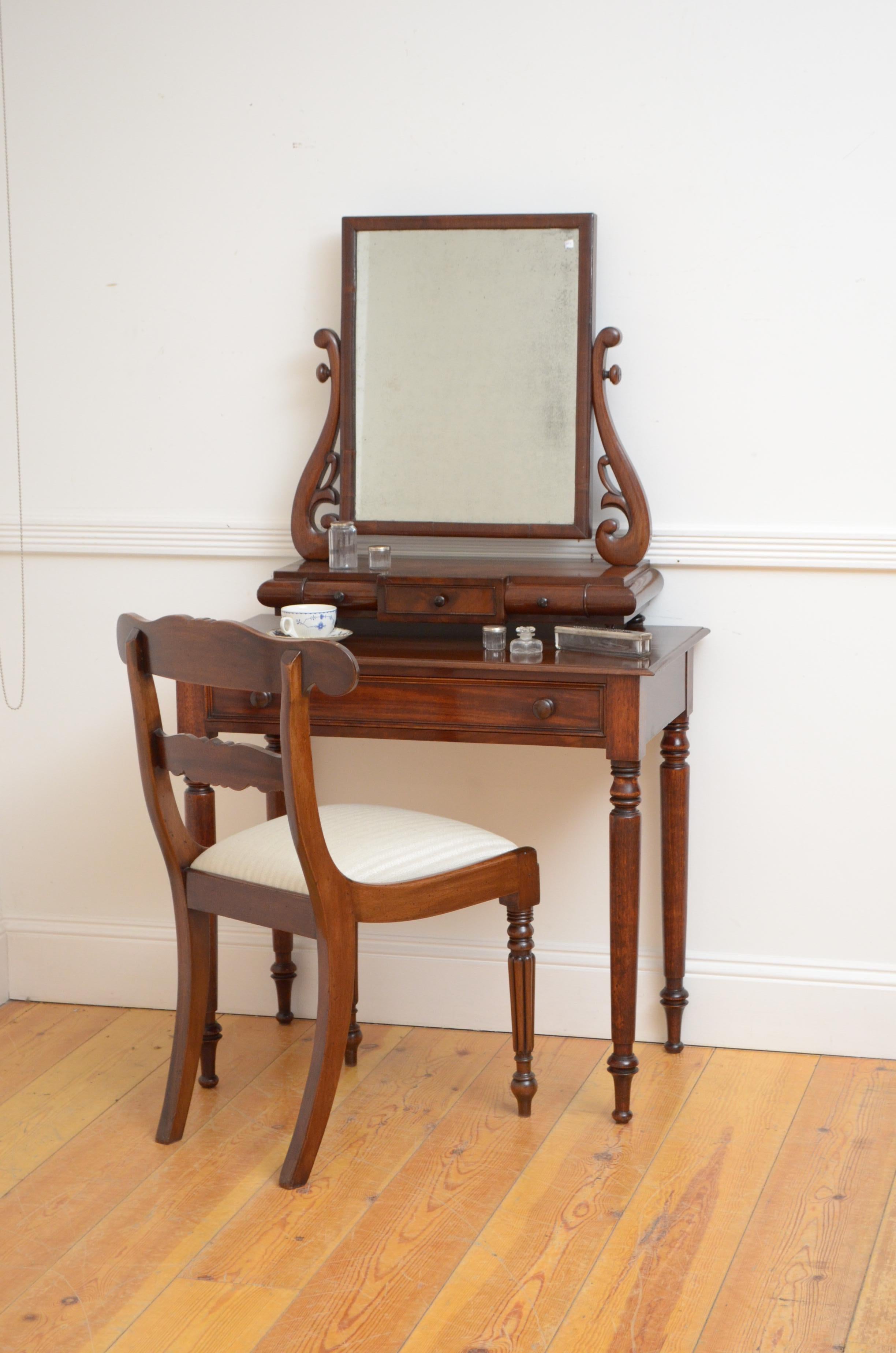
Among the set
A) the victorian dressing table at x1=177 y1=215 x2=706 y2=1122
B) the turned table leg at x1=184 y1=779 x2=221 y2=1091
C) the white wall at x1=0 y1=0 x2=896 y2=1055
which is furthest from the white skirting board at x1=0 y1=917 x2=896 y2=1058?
the turned table leg at x1=184 y1=779 x2=221 y2=1091

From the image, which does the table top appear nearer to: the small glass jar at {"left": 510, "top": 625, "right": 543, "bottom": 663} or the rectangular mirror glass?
the small glass jar at {"left": 510, "top": 625, "right": 543, "bottom": 663}

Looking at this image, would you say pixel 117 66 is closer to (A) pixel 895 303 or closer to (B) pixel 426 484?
(B) pixel 426 484

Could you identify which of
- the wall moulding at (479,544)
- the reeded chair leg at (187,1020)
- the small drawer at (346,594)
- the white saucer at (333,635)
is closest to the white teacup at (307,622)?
the white saucer at (333,635)

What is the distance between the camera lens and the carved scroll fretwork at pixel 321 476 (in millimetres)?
2746

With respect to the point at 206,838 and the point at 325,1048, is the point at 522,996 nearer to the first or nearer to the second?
the point at 325,1048

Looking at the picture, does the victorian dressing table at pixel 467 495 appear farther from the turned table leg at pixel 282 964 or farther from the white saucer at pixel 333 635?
the turned table leg at pixel 282 964

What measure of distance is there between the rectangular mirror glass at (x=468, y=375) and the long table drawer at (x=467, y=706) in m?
0.43

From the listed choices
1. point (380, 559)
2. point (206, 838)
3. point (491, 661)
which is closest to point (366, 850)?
point (491, 661)

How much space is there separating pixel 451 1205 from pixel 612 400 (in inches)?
60.8

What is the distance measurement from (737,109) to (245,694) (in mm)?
1459

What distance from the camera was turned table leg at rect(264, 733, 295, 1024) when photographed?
290 cm

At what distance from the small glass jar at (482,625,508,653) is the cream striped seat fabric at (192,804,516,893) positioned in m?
0.32

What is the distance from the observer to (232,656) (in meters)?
2.11

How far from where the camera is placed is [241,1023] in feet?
9.76
